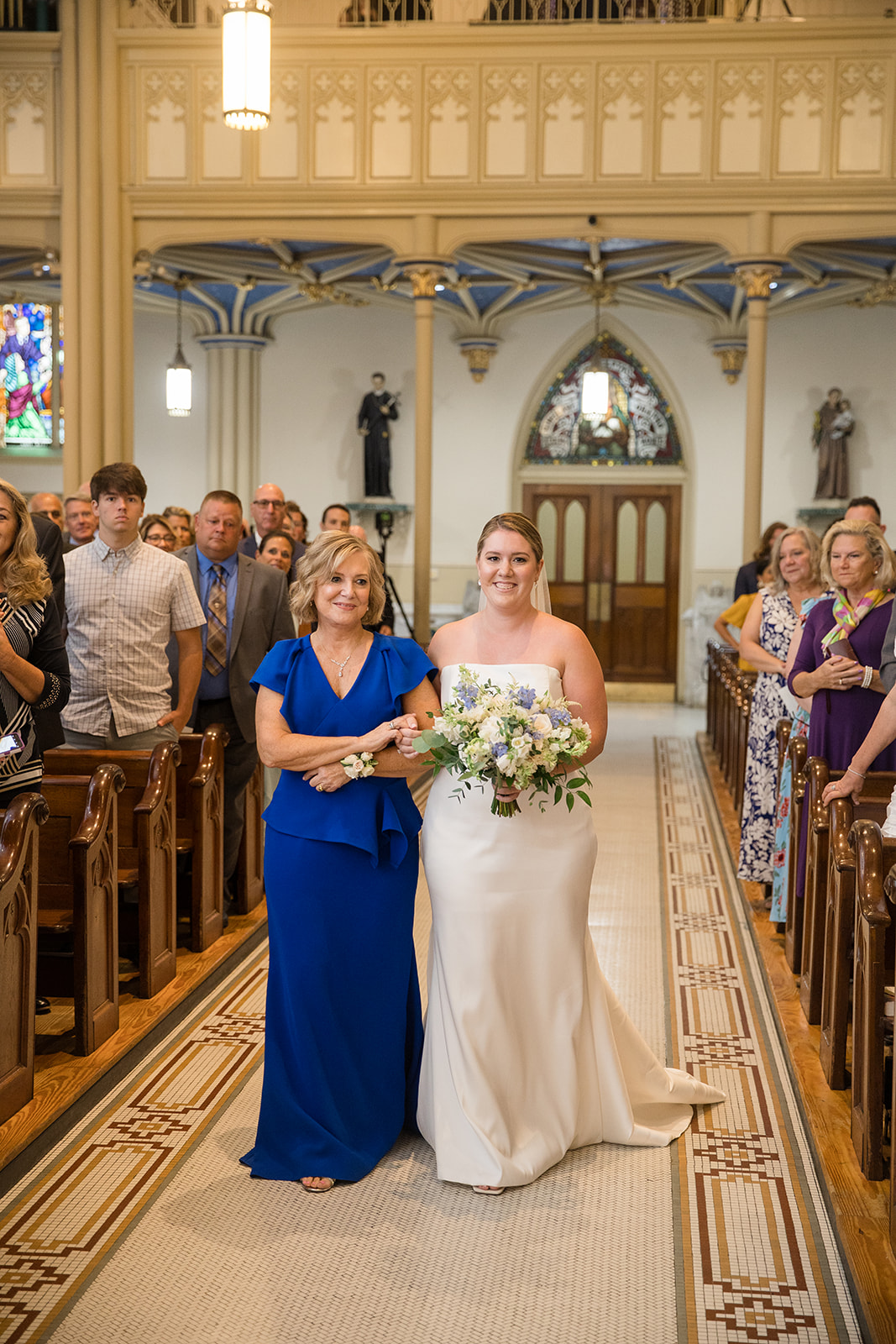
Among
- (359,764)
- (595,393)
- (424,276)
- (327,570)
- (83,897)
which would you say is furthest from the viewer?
(595,393)

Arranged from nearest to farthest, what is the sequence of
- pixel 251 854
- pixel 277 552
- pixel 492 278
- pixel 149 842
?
pixel 149 842 < pixel 251 854 < pixel 277 552 < pixel 492 278

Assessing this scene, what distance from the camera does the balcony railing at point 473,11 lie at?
413 inches

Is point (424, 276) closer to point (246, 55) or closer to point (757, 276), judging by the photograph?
point (757, 276)

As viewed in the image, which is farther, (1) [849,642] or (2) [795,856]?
(2) [795,856]

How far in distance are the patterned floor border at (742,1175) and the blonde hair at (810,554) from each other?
171 cm

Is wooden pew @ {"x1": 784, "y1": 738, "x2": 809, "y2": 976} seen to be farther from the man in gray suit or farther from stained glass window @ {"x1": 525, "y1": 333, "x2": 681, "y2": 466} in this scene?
stained glass window @ {"x1": 525, "y1": 333, "x2": 681, "y2": 466}

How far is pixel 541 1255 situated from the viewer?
3.10m

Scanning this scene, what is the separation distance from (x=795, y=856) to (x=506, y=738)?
9.39 ft

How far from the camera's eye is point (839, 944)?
4141mm

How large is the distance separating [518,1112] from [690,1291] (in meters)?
0.71

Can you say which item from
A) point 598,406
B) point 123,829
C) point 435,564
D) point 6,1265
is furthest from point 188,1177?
point 435,564

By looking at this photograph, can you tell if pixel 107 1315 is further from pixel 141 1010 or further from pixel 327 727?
pixel 141 1010

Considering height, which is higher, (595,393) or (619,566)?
(595,393)

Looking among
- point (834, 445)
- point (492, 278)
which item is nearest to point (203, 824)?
point (492, 278)
